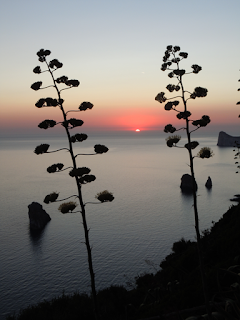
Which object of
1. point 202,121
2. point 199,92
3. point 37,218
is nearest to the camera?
point 202,121

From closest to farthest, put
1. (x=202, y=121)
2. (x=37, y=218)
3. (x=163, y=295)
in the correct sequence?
(x=202, y=121) < (x=163, y=295) < (x=37, y=218)

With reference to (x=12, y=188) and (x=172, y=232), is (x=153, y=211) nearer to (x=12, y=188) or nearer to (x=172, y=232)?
(x=172, y=232)

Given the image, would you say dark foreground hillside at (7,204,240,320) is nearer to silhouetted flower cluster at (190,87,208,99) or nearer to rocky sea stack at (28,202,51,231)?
silhouetted flower cluster at (190,87,208,99)

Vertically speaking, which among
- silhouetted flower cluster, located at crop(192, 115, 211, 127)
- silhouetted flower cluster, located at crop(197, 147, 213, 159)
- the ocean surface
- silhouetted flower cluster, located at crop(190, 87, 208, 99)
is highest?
silhouetted flower cluster, located at crop(190, 87, 208, 99)

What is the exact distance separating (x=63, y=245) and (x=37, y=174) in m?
90.8

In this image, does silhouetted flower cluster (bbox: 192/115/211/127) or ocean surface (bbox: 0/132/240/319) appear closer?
silhouetted flower cluster (bbox: 192/115/211/127)

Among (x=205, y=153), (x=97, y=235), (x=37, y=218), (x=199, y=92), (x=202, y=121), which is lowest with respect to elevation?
(x=97, y=235)

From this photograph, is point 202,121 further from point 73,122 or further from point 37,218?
point 37,218

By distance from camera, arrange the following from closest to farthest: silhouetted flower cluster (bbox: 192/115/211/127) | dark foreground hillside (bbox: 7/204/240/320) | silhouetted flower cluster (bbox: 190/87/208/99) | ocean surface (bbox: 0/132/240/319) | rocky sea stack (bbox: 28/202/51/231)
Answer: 1. silhouetted flower cluster (bbox: 192/115/211/127)
2. silhouetted flower cluster (bbox: 190/87/208/99)
3. dark foreground hillside (bbox: 7/204/240/320)
4. ocean surface (bbox: 0/132/240/319)
5. rocky sea stack (bbox: 28/202/51/231)

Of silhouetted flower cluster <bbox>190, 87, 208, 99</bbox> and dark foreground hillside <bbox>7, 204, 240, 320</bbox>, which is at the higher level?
silhouetted flower cluster <bbox>190, 87, 208, 99</bbox>

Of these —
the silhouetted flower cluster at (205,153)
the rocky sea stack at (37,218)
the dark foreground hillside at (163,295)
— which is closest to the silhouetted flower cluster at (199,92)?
the silhouetted flower cluster at (205,153)

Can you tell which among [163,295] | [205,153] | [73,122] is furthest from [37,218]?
[205,153]

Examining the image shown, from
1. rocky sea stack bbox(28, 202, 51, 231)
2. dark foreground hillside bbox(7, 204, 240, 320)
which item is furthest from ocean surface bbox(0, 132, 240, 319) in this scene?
dark foreground hillside bbox(7, 204, 240, 320)

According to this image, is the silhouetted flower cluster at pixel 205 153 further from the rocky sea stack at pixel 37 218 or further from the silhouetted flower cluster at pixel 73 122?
the rocky sea stack at pixel 37 218
